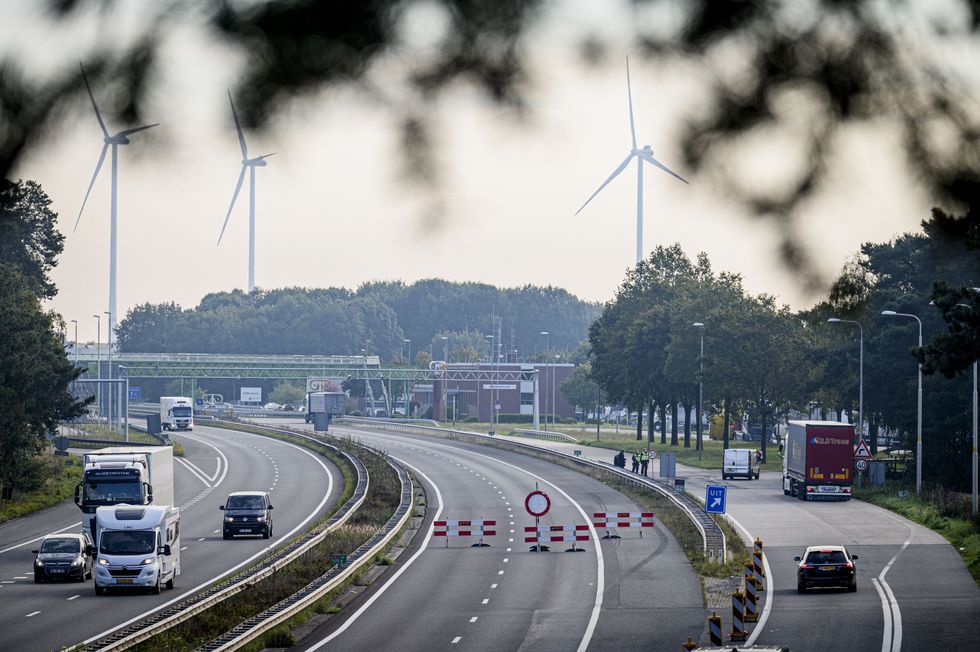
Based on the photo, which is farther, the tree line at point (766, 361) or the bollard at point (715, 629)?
the tree line at point (766, 361)

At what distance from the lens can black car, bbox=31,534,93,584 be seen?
47.5 meters

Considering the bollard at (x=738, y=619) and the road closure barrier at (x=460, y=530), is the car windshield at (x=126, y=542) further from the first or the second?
the bollard at (x=738, y=619)

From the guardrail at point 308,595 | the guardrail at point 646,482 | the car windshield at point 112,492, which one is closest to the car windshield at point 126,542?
the guardrail at point 308,595

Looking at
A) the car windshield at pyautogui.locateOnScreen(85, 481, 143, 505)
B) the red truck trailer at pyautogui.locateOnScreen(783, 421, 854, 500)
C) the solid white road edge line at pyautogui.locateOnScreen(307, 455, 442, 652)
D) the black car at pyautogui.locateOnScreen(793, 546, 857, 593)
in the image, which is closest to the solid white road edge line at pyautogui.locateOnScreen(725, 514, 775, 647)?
the black car at pyautogui.locateOnScreen(793, 546, 857, 593)

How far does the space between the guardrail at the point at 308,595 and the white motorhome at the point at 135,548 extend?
18.7 ft

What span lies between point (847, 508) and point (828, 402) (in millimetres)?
50395

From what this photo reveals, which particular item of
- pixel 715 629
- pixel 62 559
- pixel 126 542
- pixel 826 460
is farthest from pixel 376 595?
pixel 826 460

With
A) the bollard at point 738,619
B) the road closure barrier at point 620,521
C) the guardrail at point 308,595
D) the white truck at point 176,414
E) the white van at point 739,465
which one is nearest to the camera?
the guardrail at point 308,595

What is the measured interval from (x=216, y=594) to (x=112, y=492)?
2225 cm

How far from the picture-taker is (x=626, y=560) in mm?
52906

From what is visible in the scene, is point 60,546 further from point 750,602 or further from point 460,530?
point 750,602

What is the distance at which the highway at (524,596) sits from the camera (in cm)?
3353

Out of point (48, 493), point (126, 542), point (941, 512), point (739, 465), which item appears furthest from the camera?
point (739, 465)

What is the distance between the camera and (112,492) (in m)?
57.9
